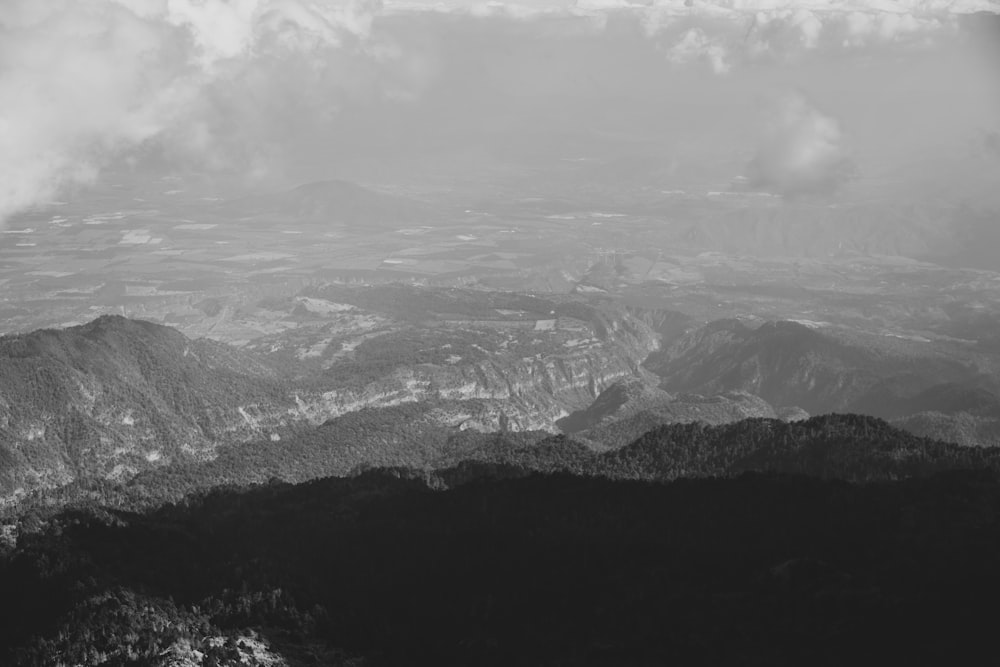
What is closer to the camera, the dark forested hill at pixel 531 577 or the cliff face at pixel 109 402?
the dark forested hill at pixel 531 577

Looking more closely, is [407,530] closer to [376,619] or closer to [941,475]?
[376,619]

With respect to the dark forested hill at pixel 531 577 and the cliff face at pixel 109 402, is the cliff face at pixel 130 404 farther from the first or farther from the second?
the dark forested hill at pixel 531 577

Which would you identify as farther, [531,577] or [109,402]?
[109,402]

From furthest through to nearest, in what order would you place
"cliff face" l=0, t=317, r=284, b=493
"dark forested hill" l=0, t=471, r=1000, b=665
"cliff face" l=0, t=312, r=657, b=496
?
"cliff face" l=0, t=312, r=657, b=496 → "cliff face" l=0, t=317, r=284, b=493 → "dark forested hill" l=0, t=471, r=1000, b=665

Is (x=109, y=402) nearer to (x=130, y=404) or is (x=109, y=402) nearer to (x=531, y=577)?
(x=130, y=404)

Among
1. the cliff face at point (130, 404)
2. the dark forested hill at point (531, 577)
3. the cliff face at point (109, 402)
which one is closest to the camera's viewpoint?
the dark forested hill at point (531, 577)

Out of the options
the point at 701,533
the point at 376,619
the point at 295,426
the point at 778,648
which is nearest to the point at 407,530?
the point at 376,619

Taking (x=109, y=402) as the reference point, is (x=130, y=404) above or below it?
below

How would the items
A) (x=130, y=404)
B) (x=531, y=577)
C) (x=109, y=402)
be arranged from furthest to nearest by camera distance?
(x=130, y=404) → (x=109, y=402) → (x=531, y=577)

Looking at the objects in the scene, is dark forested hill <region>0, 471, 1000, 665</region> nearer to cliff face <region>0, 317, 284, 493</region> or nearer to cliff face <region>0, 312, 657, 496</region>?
cliff face <region>0, 317, 284, 493</region>


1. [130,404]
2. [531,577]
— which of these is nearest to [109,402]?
[130,404]

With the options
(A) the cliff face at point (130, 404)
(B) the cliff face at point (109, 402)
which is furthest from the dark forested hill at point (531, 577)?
(A) the cliff face at point (130, 404)

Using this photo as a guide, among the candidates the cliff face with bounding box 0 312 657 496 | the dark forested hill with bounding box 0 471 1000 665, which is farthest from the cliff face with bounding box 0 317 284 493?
the dark forested hill with bounding box 0 471 1000 665
